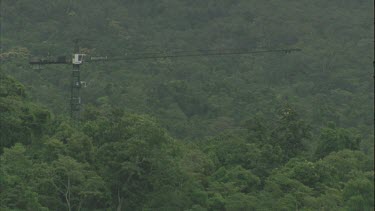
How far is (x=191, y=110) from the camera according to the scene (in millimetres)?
57125

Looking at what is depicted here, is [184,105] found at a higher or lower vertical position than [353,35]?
lower

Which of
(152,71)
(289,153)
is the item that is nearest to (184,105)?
(152,71)

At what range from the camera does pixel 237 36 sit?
75500 millimetres

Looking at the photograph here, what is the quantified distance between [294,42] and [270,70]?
838cm

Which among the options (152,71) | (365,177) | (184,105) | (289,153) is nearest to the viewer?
(365,177)

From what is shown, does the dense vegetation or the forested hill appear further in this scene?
the forested hill

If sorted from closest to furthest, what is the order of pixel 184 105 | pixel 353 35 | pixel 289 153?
1. pixel 289 153
2. pixel 184 105
3. pixel 353 35

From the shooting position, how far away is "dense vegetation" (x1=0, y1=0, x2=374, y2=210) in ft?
97.7

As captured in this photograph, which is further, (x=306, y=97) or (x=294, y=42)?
(x=294, y=42)

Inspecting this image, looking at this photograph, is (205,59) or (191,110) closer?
(191,110)

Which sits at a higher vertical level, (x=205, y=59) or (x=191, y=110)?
(x=205, y=59)

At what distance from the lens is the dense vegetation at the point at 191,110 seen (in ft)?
97.7

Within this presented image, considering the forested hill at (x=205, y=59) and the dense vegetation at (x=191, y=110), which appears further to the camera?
the forested hill at (x=205, y=59)

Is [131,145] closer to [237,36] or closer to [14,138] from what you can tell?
[14,138]
